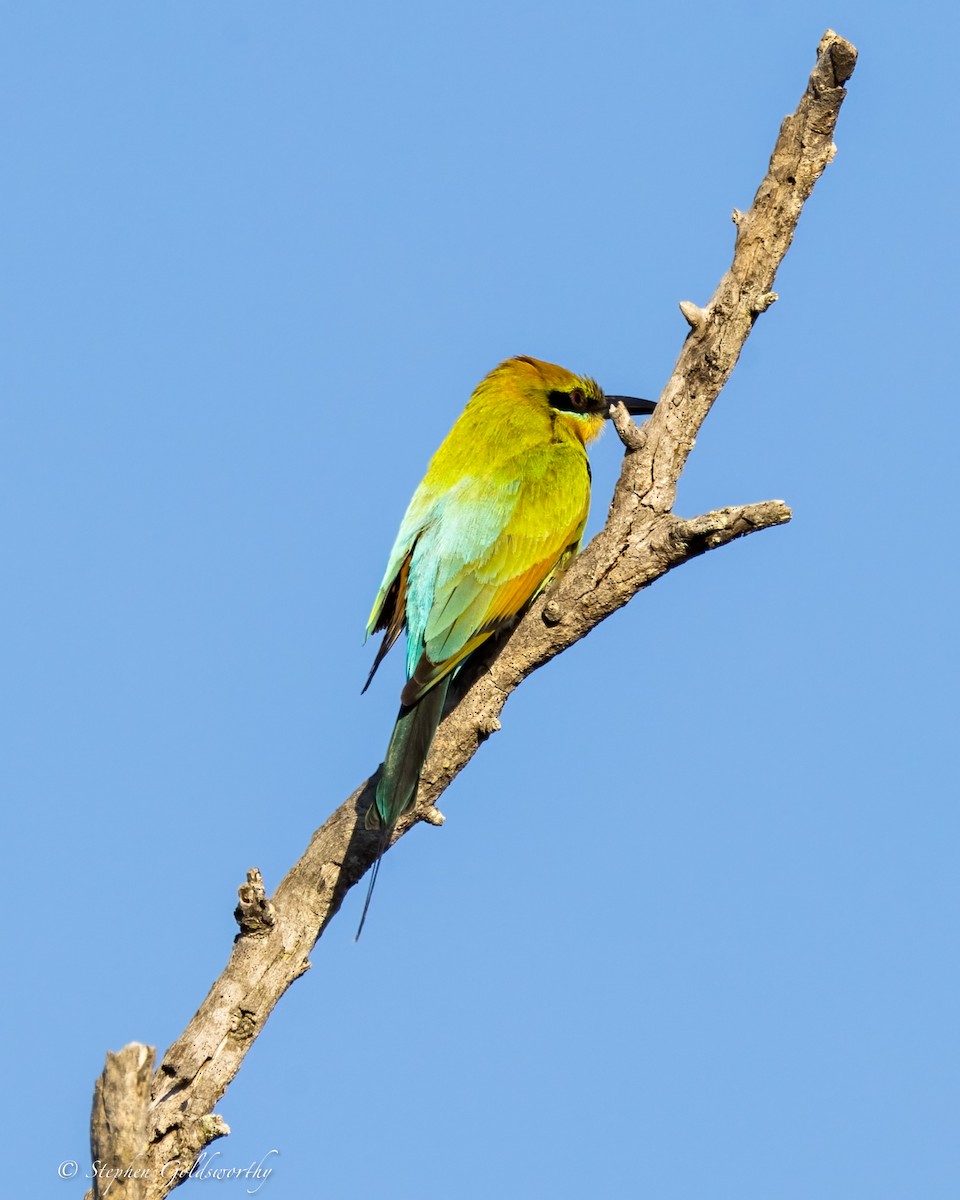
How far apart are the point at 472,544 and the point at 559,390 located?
3.87ft

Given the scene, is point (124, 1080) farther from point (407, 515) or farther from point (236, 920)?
point (407, 515)

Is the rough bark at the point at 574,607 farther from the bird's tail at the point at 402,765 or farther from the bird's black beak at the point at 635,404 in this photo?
the bird's black beak at the point at 635,404

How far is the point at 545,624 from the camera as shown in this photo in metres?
5.07

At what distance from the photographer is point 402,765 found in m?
4.84

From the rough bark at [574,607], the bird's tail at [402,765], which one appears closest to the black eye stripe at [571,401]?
the rough bark at [574,607]

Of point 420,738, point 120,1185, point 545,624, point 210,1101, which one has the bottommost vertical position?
point 120,1185

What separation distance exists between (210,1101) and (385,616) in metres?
1.94

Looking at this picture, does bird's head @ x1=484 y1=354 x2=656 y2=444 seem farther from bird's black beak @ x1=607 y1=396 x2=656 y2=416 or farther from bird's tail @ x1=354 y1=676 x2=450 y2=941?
bird's tail @ x1=354 y1=676 x2=450 y2=941

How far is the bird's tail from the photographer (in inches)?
188

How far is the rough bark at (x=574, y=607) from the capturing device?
441cm

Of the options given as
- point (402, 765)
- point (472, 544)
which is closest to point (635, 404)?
point (472, 544)

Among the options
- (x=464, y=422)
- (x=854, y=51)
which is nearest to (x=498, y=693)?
(x=464, y=422)

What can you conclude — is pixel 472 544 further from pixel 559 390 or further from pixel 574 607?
pixel 559 390

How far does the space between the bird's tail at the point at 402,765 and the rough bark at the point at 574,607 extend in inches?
3.0
